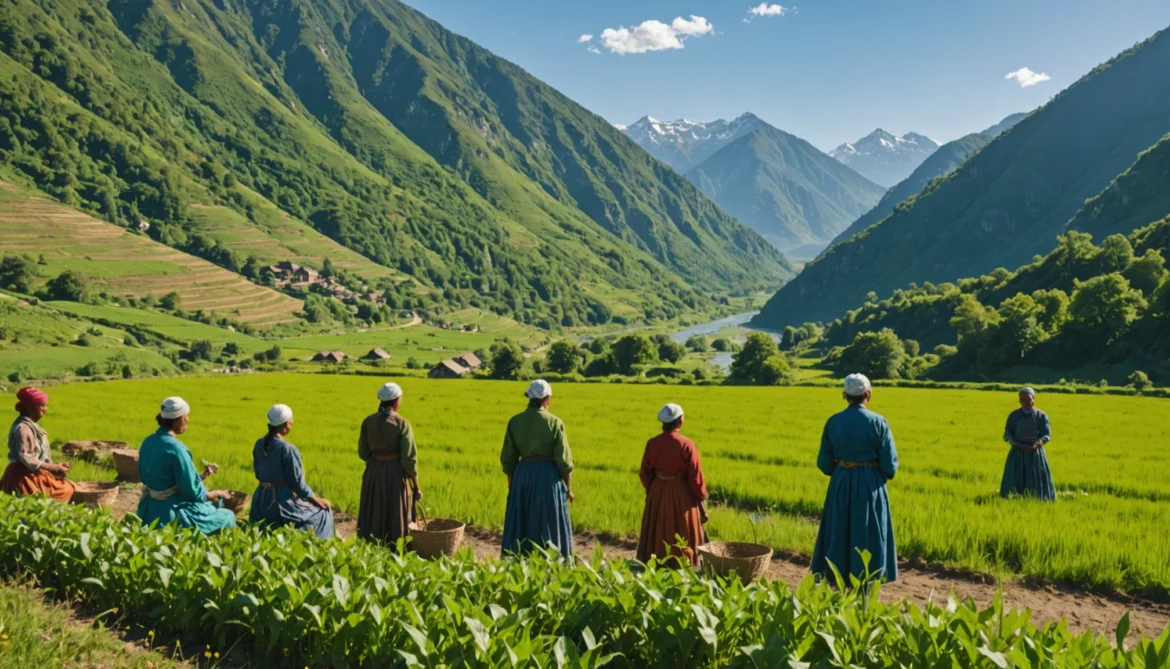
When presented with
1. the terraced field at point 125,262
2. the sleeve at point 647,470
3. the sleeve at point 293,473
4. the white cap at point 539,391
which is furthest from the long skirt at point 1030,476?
the terraced field at point 125,262

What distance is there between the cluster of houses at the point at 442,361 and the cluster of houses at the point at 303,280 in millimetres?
61755

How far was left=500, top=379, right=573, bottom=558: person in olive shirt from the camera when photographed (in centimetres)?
870

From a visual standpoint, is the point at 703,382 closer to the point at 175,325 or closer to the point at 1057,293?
the point at 1057,293

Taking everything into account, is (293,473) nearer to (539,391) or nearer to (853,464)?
(539,391)

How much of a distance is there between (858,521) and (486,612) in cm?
468

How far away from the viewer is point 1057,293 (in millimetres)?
78875

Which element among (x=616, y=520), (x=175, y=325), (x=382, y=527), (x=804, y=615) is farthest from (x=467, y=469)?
(x=175, y=325)

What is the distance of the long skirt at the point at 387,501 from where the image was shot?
31.2 feet

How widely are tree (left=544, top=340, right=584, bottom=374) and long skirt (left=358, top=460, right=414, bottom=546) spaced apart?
7091cm

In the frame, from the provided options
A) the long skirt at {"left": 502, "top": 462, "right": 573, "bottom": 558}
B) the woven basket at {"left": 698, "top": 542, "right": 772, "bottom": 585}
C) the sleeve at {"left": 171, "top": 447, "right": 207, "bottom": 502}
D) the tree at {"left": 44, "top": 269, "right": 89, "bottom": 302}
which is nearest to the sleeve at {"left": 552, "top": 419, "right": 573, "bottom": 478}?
the long skirt at {"left": 502, "top": 462, "right": 573, "bottom": 558}

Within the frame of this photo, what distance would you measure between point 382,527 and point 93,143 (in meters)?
237

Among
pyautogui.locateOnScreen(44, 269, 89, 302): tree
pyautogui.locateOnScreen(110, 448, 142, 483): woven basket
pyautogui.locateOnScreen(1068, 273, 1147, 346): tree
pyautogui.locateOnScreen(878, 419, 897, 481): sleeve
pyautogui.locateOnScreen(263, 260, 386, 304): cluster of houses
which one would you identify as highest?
pyautogui.locateOnScreen(263, 260, 386, 304): cluster of houses

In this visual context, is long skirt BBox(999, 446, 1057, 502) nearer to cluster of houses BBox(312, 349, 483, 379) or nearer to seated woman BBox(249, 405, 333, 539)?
seated woman BBox(249, 405, 333, 539)

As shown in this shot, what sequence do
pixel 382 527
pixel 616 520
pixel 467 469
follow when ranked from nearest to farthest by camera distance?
1. pixel 382 527
2. pixel 616 520
3. pixel 467 469
